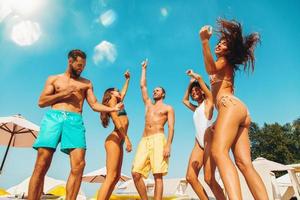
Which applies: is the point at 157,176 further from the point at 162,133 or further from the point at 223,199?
the point at 223,199

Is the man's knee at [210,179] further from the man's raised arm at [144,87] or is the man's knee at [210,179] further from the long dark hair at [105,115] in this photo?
the man's raised arm at [144,87]

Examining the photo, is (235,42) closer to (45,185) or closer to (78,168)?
(78,168)

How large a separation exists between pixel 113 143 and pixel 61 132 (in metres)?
1.22

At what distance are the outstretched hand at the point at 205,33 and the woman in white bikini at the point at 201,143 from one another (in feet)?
4.82

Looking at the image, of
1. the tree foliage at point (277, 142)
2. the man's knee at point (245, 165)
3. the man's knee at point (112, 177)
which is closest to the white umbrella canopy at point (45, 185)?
the man's knee at point (112, 177)

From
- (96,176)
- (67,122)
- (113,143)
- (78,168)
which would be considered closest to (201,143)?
(113,143)

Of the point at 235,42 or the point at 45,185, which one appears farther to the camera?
the point at 45,185

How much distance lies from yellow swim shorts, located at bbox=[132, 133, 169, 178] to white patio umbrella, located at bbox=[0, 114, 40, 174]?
7241mm

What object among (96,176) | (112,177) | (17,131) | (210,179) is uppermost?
(17,131)

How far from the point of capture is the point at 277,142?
55.6 m

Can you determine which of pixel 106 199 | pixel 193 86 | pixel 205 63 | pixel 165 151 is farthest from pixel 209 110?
pixel 106 199

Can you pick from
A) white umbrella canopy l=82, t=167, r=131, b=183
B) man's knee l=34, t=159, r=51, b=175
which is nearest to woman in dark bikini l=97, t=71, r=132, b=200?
man's knee l=34, t=159, r=51, b=175

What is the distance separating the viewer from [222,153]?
3.31 meters

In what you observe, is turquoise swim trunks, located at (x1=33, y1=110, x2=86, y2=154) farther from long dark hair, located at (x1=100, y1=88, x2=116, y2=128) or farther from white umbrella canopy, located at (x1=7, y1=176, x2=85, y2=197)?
white umbrella canopy, located at (x1=7, y1=176, x2=85, y2=197)
